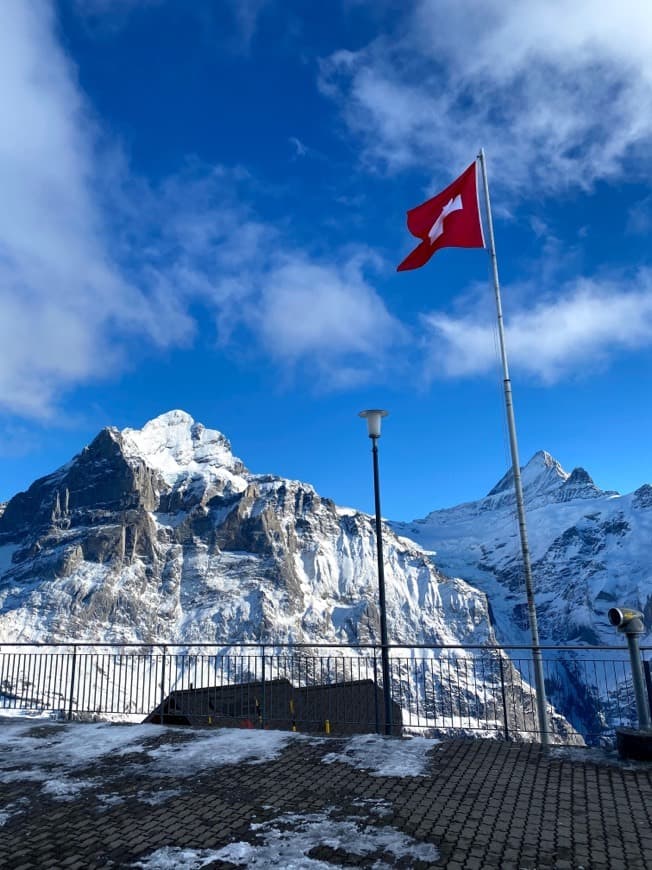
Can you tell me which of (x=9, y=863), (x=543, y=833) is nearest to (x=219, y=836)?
(x=9, y=863)

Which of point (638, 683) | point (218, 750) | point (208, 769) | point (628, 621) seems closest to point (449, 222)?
point (628, 621)

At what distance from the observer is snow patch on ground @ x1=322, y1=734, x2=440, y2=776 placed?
28.1 ft

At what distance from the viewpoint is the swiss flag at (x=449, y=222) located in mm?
14273

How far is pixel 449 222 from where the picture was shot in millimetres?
14648

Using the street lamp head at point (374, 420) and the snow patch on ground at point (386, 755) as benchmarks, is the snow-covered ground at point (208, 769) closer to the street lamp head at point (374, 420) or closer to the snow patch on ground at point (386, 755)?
the snow patch on ground at point (386, 755)

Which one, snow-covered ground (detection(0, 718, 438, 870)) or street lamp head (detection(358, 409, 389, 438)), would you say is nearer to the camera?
snow-covered ground (detection(0, 718, 438, 870))

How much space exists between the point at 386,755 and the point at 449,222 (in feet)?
35.0

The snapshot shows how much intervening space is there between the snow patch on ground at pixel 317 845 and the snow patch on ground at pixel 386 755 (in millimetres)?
1979

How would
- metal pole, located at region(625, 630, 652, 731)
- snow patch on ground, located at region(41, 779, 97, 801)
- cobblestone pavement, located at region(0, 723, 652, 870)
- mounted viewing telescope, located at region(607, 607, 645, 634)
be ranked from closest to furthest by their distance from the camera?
cobblestone pavement, located at region(0, 723, 652, 870), snow patch on ground, located at region(41, 779, 97, 801), metal pole, located at region(625, 630, 652, 731), mounted viewing telescope, located at region(607, 607, 645, 634)

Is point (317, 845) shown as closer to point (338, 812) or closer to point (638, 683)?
point (338, 812)

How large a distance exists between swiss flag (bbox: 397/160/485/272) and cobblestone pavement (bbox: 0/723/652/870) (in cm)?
981

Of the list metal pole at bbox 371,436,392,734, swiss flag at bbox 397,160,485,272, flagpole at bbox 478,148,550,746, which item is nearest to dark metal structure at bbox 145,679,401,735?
metal pole at bbox 371,436,392,734

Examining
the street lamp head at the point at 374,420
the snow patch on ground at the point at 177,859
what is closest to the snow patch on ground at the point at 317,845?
the snow patch on ground at the point at 177,859

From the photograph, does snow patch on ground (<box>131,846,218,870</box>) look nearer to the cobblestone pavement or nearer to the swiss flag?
the cobblestone pavement
